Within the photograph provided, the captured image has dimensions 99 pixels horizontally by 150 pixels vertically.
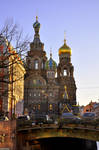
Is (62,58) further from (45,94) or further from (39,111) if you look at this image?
(39,111)

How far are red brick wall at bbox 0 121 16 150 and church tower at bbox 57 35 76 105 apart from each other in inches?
2097

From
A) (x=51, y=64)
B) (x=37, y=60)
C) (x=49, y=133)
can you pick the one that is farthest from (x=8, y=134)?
(x=37, y=60)

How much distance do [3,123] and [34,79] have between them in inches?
2048

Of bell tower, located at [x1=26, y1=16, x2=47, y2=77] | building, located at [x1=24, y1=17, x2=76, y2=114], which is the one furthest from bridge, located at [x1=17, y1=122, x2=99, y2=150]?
bell tower, located at [x1=26, y1=16, x2=47, y2=77]

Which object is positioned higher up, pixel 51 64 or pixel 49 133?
pixel 51 64

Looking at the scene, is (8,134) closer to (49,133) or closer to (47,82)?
(49,133)

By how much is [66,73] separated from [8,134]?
195ft

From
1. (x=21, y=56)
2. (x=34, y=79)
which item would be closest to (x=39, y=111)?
(x=34, y=79)

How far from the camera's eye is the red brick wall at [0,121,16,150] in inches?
1120

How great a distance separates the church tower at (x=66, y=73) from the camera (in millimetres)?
84644

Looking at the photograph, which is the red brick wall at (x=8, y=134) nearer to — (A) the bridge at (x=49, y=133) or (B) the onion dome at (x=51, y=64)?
(A) the bridge at (x=49, y=133)

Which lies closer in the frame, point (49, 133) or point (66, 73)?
point (49, 133)

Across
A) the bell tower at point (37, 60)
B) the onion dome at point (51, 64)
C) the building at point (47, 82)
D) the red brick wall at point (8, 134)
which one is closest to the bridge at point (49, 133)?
the red brick wall at point (8, 134)

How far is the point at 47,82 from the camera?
80.8 m
